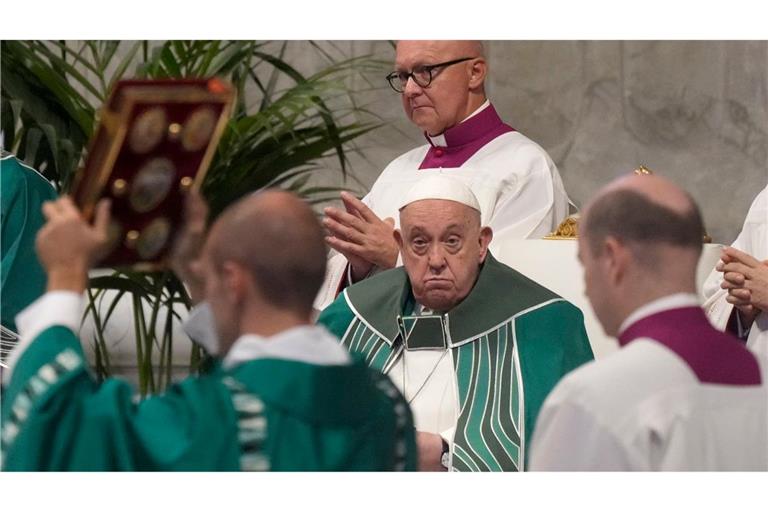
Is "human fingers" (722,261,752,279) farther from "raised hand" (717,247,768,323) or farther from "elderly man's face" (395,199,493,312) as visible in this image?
"elderly man's face" (395,199,493,312)

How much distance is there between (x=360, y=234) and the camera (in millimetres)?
5457

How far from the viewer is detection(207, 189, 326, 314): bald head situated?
12.6 feet

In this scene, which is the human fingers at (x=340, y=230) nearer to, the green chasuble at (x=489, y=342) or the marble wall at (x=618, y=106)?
the green chasuble at (x=489, y=342)

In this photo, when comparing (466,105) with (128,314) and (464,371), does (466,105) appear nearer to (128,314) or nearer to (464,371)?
(464,371)

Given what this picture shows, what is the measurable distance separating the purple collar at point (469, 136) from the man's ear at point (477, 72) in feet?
0.41

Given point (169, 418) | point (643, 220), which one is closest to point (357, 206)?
point (643, 220)

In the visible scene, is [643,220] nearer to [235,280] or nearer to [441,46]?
[235,280]

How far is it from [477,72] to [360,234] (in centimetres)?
89

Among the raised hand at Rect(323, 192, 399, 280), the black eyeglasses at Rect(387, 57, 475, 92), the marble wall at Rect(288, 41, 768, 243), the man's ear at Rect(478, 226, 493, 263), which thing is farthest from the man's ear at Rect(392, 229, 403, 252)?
the marble wall at Rect(288, 41, 768, 243)

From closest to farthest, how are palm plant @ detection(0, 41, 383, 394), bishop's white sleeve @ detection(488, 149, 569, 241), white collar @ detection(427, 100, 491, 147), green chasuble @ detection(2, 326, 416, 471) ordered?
green chasuble @ detection(2, 326, 416, 471), palm plant @ detection(0, 41, 383, 394), bishop's white sleeve @ detection(488, 149, 569, 241), white collar @ detection(427, 100, 491, 147)

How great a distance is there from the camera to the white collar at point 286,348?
3.79 metres

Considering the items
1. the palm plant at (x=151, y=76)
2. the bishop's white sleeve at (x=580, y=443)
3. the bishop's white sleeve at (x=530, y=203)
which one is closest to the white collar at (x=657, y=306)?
the bishop's white sleeve at (x=580, y=443)

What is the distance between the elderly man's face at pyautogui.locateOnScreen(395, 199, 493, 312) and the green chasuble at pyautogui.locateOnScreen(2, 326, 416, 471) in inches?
58.6

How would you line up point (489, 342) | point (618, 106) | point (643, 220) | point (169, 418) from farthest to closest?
1. point (618, 106)
2. point (489, 342)
3. point (643, 220)
4. point (169, 418)
